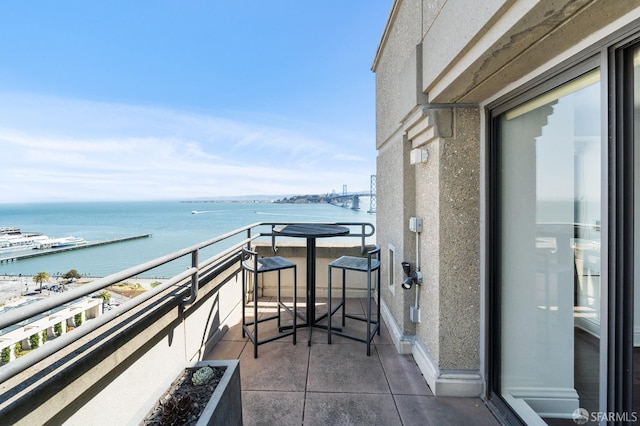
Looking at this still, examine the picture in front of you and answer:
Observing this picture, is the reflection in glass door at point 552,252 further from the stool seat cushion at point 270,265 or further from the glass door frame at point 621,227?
the stool seat cushion at point 270,265

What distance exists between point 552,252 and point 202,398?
1.91m

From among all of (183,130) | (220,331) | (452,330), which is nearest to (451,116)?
(452,330)

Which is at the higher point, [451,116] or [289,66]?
[289,66]

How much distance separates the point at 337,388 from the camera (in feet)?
6.74

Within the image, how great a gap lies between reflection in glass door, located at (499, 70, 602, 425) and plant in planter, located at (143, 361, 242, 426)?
5.34 feet

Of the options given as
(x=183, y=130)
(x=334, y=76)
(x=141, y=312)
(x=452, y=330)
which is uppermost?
(x=183, y=130)

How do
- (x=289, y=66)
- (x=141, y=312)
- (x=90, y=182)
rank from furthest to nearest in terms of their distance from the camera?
1. (x=90, y=182)
2. (x=289, y=66)
3. (x=141, y=312)

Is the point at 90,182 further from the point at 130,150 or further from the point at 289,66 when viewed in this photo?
the point at 289,66

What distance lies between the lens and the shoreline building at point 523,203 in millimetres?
1047

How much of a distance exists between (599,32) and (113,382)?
2611 mm

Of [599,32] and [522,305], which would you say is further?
[522,305]

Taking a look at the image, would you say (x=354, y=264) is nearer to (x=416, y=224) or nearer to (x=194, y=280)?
(x=416, y=224)

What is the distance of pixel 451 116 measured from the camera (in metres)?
1.94

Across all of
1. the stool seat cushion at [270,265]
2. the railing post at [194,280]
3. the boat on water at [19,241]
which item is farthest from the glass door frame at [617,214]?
the boat on water at [19,241]
